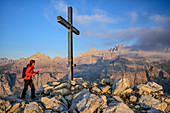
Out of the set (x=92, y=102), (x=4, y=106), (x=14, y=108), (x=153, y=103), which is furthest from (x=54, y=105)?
(x=153, y=103)

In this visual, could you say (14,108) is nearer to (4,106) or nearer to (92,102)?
(4,106)

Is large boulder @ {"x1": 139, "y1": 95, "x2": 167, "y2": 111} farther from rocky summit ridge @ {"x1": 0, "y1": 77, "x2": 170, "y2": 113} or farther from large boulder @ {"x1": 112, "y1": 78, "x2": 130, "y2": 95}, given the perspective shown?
large boulder @ {"x1": 112, "y1": 78, "x2": 130, "y2": 95}

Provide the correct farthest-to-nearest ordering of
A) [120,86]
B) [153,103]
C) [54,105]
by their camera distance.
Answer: [120,86] < [153,103] < [54,105]

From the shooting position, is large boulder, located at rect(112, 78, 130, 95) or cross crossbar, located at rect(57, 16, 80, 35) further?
large boulder, located at rect(112, 78, 130, 95)

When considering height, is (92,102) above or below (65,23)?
below

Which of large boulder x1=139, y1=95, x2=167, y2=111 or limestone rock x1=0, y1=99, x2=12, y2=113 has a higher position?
limestone rock x1=0, y1=99, x2=12, y2=113

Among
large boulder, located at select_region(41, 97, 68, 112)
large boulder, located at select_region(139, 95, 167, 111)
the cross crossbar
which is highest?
the cross crossbar

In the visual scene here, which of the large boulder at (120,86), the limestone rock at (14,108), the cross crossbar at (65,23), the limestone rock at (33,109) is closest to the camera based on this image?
the limestone rock at (33,109)

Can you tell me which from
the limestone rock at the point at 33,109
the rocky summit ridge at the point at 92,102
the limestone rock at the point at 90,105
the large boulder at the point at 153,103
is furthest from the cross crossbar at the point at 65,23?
the large boulder at the point at 153,103

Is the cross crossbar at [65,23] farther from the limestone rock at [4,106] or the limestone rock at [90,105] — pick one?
the limestone rock at [4,106]

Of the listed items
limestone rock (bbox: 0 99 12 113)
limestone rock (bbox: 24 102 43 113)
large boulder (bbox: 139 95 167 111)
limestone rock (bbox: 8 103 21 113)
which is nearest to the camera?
limestone rock (bbox: 24 102 43 113)

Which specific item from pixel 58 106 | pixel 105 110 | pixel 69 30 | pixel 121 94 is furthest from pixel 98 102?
pixel 69 30

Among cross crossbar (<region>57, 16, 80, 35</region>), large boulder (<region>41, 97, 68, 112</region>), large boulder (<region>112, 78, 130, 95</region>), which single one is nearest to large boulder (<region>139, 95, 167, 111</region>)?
large boulder (<region>112, 78, 130, 95</region>)

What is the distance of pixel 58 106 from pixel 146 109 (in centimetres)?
652
